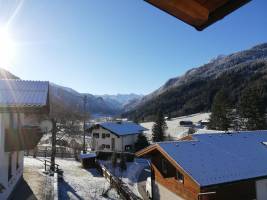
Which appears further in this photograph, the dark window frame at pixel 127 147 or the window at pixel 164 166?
the dark window frame at pixel 127 147

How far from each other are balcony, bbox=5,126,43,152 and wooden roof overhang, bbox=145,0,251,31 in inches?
649

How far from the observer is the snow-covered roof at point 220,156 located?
1731cm

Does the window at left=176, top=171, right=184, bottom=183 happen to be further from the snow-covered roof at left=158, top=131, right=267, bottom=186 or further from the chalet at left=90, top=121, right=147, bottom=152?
the chalet at left=90, top=121, right=147, bottom=152

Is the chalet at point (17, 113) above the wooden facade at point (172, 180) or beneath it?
above

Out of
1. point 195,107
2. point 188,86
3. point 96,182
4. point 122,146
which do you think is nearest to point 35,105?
point 96,182

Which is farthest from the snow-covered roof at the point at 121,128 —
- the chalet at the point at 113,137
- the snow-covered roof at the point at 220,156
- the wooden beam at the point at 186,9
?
the wooden beam at the point at 186,9

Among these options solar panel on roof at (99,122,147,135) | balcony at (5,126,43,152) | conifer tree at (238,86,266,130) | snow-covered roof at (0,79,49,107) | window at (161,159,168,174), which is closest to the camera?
snow-covered roof at (0,79,49,107)

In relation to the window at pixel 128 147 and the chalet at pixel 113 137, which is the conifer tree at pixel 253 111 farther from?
the window at pixel 128 147

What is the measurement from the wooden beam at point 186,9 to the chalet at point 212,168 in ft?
48.3

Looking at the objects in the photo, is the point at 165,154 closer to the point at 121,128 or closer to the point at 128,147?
the point at 128,147

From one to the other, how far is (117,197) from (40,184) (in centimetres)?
604

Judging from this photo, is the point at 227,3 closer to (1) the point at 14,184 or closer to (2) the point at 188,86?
(1) the point at 14,184

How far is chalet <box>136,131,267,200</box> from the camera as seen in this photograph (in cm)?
1706

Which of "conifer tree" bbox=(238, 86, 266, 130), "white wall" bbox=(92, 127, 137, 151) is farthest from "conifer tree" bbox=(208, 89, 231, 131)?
"white wall" bbox=(92, 127, 137, 151)
